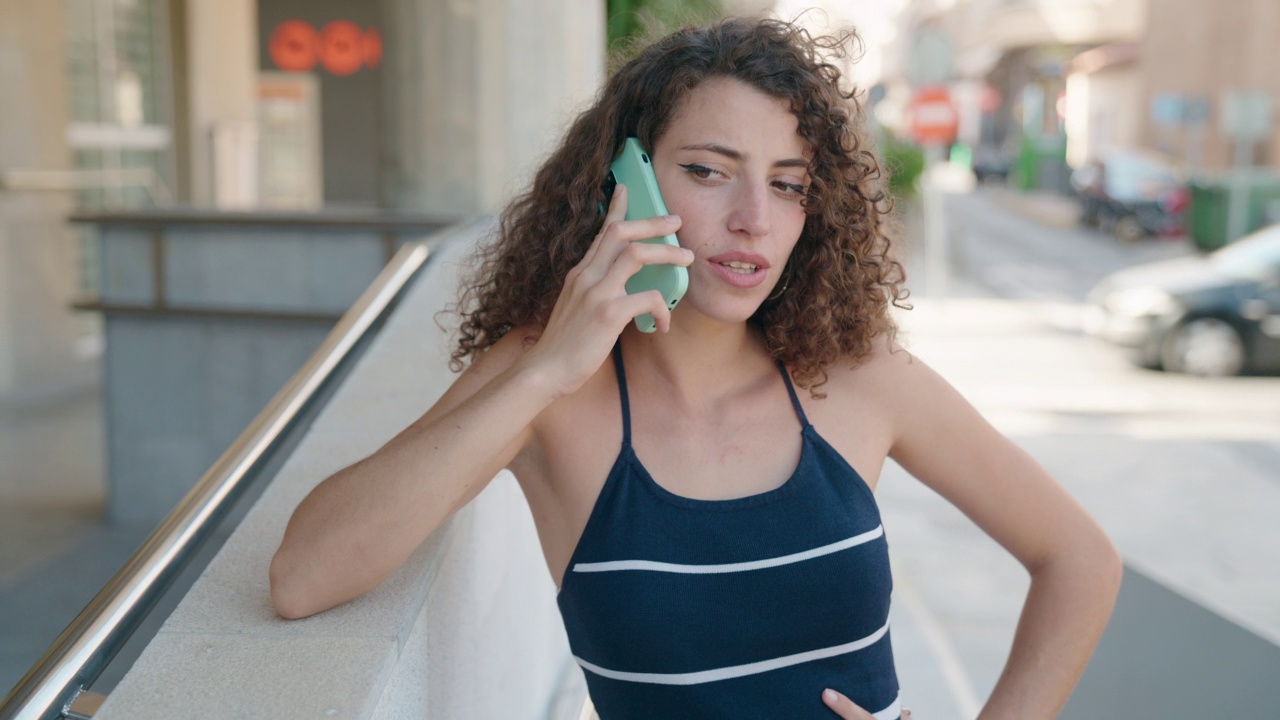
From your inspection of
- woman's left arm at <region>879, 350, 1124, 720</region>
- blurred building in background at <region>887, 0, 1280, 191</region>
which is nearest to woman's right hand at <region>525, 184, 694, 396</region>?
woman's left arm at <region>879, 350, 1124, 720</region>

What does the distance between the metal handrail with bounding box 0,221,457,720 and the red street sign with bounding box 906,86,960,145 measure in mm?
16016

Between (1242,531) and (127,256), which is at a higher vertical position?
(127,256)

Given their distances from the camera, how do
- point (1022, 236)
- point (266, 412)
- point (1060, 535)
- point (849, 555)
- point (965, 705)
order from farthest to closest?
point (1022, 236), point (965, 705), point (266, 412), point (1060, 535), point (849, 555)

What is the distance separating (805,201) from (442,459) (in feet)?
2.45

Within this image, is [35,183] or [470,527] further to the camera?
[35,183]

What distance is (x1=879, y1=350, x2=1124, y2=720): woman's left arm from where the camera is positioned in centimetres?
213

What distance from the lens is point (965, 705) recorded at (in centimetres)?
419

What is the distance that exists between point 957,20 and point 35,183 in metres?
60.0

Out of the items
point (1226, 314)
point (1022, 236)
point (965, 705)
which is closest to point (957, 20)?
point (1022, 236)

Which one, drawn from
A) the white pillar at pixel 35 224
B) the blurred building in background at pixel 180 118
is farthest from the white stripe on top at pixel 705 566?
the white pillar at pixel 35 224

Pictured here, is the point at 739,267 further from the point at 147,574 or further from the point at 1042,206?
the point at 1042,206

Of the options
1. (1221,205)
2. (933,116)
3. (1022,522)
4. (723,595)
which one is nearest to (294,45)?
(933,116)

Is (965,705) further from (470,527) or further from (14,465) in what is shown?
(14,465)

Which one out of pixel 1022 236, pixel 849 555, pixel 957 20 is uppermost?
pixel 957 20
